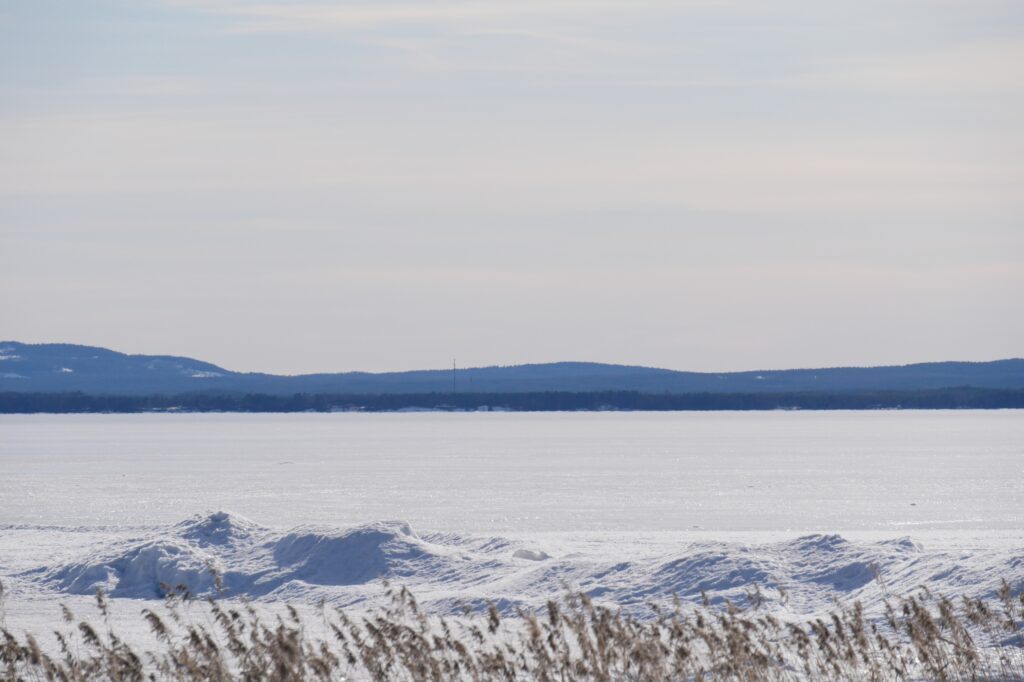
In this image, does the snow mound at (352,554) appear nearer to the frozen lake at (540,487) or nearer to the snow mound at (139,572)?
the snow mound at (139,572)

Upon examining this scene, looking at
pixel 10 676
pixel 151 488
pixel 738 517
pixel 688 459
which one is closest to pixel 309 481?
pixel 151 488

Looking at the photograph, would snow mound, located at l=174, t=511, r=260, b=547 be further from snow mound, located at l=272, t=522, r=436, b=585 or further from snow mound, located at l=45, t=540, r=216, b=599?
snow mound, located at l=272, t=522, r=436, b=585

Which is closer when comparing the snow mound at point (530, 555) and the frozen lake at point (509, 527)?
the frozen lake at point (509, 527)

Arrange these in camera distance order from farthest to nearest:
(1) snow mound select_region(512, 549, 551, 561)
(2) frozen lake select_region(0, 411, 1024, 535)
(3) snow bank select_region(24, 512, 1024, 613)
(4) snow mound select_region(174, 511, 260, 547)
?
(2) frozen lake select_region(0, 411, 1024, 535) < (4) snow mound select_region(174, 511, 260, 547) < (1) snow mound select_region(512, 549, 551, 561) < (3) snow bank select_region(24, 512, 1024, 613)

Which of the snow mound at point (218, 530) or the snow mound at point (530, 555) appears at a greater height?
the snow mound at point (218, 530)

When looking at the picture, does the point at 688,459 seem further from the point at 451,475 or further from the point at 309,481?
the point at 309,481

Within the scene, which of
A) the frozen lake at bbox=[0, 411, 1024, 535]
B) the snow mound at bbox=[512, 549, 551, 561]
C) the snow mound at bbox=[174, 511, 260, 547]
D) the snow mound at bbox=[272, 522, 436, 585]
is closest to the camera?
the snow mound at bbox=[272, 522, 436, 585]

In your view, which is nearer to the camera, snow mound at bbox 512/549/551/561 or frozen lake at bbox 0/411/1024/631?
frozen lake at bbox 0/411/1024/631

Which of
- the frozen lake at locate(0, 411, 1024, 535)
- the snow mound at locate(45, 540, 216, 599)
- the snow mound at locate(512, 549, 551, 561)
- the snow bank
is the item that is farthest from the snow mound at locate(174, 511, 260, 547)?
the frozen lake at locate(0, 411, 1024, 535)

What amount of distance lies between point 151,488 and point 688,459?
33.3 m

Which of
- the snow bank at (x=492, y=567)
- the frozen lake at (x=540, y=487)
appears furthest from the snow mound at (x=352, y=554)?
the frozen lake at (x=540, y=487)

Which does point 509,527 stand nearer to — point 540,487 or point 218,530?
point 218,530

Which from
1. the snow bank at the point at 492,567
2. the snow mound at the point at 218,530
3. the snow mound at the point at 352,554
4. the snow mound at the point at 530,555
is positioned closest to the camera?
the snow bank at the point at 492,567

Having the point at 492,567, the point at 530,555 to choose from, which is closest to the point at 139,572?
the point at 492,567
